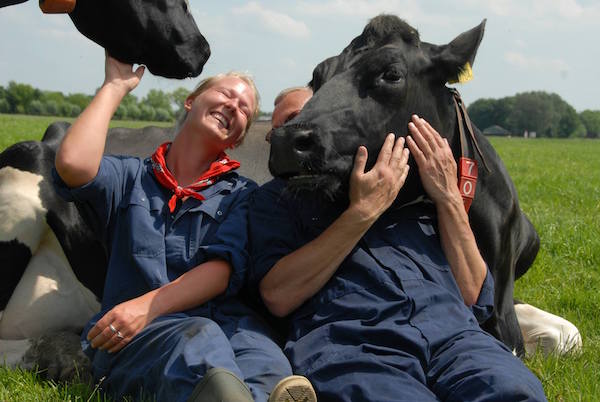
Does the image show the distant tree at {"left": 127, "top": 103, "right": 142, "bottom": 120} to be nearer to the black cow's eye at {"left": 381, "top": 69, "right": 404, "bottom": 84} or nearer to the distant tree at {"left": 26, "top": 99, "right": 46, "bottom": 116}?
the distant tree at {"left": 26, "top": 99, "right": 46, "bottom": 116}

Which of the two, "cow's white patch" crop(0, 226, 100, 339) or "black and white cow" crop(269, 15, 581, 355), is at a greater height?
"black and white cow" crop(269, 15, 581, 355)

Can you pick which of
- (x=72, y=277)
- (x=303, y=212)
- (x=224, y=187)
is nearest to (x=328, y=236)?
(x=303, y=212)

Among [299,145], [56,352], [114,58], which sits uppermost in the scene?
[114,58]

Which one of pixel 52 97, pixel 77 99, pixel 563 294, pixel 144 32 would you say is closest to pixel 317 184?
pixel 144 32

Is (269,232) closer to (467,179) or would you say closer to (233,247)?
(233,247)

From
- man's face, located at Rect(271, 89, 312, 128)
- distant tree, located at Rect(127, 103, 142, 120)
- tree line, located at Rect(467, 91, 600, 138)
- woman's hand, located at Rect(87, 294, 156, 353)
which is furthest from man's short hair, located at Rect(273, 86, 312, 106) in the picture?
tree line, located at Rect(467, 91, 600, 138)

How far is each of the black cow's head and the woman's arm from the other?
57cm

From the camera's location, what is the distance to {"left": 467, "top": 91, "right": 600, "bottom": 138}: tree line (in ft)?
344

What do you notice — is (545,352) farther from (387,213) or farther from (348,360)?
(348,360)

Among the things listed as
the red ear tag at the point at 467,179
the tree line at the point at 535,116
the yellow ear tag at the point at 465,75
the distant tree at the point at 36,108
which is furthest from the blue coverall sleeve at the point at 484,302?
the tree line at the point at 535,116

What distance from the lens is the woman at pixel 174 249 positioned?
2.58 meters

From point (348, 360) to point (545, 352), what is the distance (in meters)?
1.67

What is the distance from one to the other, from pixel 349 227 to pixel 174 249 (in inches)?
33.6

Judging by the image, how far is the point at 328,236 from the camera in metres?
2.79
